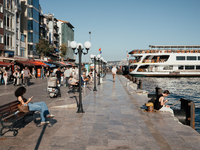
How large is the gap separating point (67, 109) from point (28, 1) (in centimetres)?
3823

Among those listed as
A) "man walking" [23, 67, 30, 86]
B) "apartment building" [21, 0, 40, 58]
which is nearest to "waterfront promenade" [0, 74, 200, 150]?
"man walking" [23, 67, 30, 86]

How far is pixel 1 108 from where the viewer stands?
5262mm

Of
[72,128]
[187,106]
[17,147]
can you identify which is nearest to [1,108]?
[17,147]

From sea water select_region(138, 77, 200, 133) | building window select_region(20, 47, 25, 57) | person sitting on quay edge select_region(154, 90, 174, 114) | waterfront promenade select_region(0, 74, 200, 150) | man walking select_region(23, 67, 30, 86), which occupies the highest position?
building window select_region(20, 47, 25, 57)

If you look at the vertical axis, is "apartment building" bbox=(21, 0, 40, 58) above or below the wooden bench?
above

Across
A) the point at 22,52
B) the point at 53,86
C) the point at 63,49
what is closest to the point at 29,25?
the point at 22,52

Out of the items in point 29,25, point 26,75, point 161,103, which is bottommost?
point 161,103

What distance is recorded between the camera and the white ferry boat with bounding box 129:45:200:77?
43.5 meters

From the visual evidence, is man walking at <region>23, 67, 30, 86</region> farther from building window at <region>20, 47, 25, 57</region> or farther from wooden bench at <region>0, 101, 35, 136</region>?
building window at <region>20, 47, 25, 57</region>

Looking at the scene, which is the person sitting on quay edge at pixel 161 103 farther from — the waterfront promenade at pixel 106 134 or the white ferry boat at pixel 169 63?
→ the white ferry boat at pixel 169 63

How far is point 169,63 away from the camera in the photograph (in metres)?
43.5

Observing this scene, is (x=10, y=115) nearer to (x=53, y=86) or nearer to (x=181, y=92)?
(x=53, y=86)

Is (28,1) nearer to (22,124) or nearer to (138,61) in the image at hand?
(138,61)

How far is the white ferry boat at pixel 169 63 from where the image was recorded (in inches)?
1713
